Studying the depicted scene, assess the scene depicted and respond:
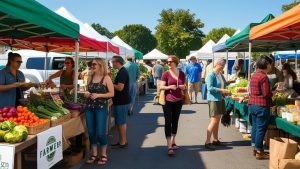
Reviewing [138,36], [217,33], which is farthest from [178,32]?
[138,36]

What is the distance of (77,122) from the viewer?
6391mm

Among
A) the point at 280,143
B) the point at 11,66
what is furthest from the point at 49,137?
the point at 280,143

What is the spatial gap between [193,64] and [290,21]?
1044 centimetres

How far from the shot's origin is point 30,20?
176 inches

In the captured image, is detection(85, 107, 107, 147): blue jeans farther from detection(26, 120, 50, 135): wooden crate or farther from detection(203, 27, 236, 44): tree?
detection(203, 27, 236, 44): tree

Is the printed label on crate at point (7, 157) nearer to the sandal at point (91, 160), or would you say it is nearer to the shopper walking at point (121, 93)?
the sandal at point (91, 160)

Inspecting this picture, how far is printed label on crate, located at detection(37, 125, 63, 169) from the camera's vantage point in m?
4.70

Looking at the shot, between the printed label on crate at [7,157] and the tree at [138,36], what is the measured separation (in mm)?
104407

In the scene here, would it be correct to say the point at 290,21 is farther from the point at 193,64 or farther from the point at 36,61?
the point at 36,61

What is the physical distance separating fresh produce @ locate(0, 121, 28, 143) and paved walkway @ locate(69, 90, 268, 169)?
72.1 inches

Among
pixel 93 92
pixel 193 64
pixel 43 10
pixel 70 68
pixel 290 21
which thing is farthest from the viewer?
pixel 193 64

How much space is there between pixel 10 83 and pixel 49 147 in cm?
178

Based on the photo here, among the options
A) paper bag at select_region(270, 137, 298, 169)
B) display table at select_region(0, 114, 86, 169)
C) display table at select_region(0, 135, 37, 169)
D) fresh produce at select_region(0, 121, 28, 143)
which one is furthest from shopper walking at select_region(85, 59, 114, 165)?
paper bag at select_region(270, 137, 298, 169)

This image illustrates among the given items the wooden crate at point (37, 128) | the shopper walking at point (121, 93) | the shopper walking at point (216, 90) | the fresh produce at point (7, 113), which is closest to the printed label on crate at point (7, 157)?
the wooden crate at point (37, 128)
